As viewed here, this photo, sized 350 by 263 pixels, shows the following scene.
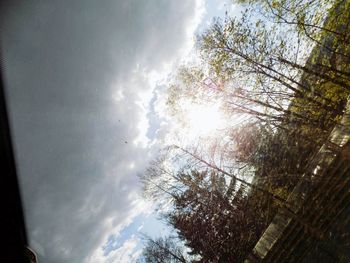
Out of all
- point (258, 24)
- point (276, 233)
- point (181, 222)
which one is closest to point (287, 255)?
point (276, 233)

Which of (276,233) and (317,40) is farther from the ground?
(317,40)

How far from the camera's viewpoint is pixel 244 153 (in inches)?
456

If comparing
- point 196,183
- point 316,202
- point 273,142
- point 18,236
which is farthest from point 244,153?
point 18,236

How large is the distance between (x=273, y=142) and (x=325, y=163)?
5949mm

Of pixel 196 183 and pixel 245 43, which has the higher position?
pixel 245 43

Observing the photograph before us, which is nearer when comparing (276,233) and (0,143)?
(0,143)

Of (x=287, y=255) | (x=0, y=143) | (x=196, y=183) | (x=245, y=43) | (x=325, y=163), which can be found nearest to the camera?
(x=0, y=143)

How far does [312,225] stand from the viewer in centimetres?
480

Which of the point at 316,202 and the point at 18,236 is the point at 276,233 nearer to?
the point at 316,202

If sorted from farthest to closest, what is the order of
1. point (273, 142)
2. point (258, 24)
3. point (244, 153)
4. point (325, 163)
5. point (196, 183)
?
point (196, 183)
point (244, 153)
point (273, 142)
point (258, 24)
point (325, 163)

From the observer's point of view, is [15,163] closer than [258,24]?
Yes

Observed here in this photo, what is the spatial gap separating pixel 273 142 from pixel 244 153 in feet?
5.91

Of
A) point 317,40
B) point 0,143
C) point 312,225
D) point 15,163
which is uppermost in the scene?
point 317,40

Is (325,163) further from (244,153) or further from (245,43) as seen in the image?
(244,153)
